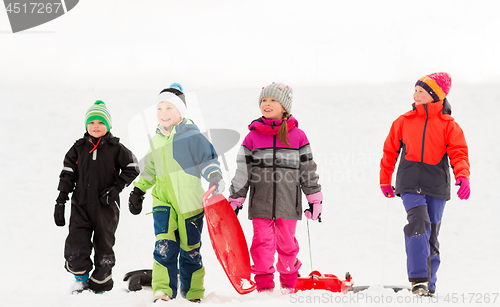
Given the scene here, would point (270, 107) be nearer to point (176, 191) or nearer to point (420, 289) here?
point (176, 191)

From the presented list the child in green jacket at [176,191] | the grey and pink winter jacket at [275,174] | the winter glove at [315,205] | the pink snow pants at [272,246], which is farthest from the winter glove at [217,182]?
the winter glove at [315,205]

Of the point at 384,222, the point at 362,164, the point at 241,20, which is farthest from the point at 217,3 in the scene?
the point at 384,222

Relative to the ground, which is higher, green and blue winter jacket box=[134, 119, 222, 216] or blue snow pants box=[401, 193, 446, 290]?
green and blue winter jacket box=[134, 119, 222, 216]

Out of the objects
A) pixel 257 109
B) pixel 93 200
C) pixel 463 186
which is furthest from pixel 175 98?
pixel 257 109

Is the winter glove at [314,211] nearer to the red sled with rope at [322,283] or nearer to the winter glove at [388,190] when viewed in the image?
the red sled with rope at [322,283]

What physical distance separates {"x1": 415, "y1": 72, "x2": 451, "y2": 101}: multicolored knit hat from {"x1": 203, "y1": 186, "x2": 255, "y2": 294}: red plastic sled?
2.05m

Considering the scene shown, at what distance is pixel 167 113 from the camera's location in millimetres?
4051

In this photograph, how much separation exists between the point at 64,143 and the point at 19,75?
669 cm

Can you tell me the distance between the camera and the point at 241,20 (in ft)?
77.9

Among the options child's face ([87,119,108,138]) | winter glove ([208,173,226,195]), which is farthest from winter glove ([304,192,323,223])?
child's face ([87,119,108,138])

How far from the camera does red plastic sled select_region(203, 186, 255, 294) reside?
150 inches

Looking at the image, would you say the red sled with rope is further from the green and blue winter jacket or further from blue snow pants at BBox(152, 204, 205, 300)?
the green and blue winter jacket

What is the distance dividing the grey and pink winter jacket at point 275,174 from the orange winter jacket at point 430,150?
0.87 metres

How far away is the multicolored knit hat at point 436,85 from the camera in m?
4.20
